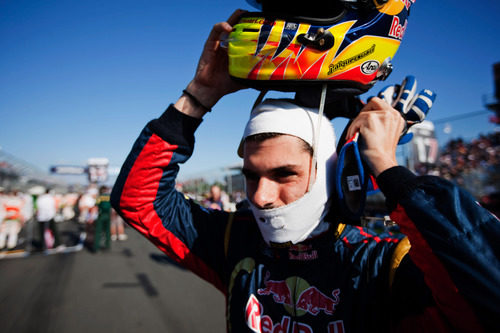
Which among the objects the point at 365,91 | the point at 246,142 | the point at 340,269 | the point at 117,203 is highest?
the point at 365,91

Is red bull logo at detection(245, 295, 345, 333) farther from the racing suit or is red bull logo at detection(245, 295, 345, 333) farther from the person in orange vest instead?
the person in orange vest

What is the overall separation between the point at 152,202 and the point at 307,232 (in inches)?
31.4

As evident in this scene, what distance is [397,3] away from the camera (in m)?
1.06

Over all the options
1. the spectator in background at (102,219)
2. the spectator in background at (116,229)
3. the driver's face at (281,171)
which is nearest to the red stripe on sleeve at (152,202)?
the driver's face at (281,171)

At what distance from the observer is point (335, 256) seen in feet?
3.80

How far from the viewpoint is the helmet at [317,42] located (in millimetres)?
1028

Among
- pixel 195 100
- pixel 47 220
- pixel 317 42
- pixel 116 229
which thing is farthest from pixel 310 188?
pixel 116 229

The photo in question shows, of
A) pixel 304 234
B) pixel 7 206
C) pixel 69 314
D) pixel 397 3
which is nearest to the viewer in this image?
pixel 397 3

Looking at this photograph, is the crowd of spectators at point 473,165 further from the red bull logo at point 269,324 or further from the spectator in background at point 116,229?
the spectator in background at point 116,229

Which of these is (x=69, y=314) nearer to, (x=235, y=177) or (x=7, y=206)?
(x=7, y=206)

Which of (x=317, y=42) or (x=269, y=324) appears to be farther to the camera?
(x=269, y=324)

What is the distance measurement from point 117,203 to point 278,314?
96 centimetres

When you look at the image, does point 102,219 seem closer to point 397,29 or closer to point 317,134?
point 317,134

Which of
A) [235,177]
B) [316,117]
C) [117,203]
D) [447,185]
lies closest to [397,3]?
[316,117]
